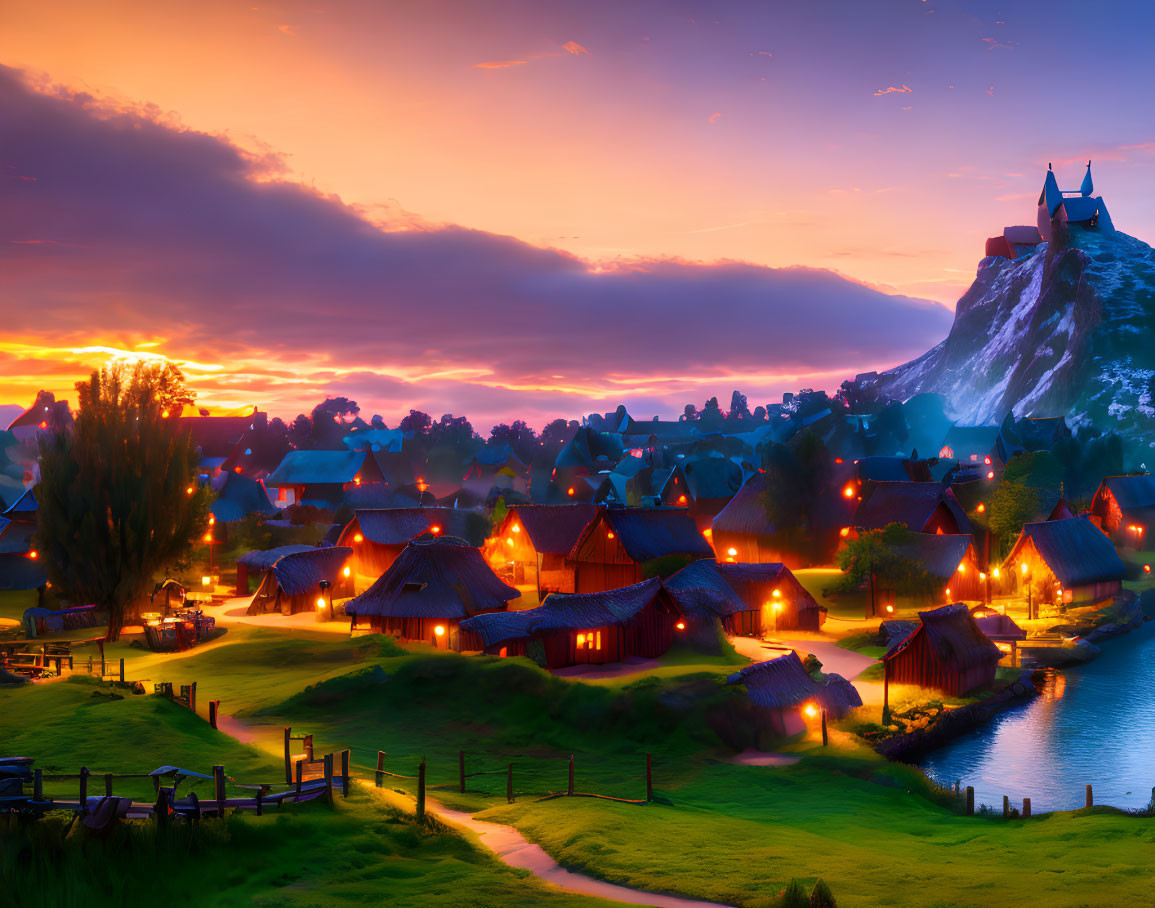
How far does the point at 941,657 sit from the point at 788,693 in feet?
43.9

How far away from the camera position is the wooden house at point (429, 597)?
5316cm

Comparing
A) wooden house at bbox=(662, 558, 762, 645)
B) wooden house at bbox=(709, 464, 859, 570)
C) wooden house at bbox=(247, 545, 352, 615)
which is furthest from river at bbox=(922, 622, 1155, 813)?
wooden house at bbox=(247, 545, 352, 615)

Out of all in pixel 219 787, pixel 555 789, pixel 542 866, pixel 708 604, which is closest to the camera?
pixel 219 787

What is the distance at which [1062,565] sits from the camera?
233 feet

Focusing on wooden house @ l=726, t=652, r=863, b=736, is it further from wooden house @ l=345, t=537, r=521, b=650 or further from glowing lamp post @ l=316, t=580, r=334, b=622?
glowing lamp post @ l=316, t=580, r=334, b=622

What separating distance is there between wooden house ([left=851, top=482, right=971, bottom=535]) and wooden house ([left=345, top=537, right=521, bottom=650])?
35872 millimetres

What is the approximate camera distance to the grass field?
60.2 feet

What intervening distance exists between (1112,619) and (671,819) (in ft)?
189

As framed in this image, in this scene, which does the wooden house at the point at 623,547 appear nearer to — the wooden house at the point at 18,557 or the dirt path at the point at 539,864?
Answer: the wooden house at the point at 18,557

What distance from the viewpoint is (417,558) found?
55438 mm

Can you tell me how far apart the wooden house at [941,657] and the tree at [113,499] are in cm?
4257

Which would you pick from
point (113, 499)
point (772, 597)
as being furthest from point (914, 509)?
point (113, 499)

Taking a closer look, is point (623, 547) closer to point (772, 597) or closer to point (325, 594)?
point (772, 597)

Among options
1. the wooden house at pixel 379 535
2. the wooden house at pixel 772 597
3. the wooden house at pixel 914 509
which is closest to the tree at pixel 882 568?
the wooden house at pixel 914 509
